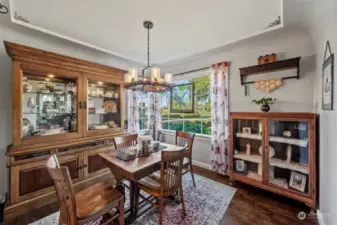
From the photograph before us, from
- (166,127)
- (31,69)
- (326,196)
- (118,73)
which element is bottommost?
(326,196)

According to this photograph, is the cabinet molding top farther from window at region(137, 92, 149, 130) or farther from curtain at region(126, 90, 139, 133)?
window at region(137, 92, 149, 130)

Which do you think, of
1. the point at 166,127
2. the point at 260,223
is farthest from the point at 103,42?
the point at 260,223

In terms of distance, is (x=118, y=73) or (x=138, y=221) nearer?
(x=138, y=221)

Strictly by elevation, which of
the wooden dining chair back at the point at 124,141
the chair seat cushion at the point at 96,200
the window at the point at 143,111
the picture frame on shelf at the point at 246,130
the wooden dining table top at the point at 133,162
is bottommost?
the chair seat cushion at the point at 96,200

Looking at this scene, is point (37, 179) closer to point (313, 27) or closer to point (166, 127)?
point (166, 127)

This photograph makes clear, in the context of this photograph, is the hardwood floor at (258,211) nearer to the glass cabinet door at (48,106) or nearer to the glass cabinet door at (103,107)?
the glass cabinet door at (48,106)

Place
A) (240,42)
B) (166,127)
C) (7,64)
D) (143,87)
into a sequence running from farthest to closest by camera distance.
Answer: (166,127) → (240,42) → (7,64) → (143,87)

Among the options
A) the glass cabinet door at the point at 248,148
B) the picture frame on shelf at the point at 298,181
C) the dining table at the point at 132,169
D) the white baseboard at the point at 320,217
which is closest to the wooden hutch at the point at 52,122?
A: the dining table at the point at 132,169

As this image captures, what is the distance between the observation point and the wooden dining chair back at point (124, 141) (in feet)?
7.72

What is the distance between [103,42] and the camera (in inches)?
99.7

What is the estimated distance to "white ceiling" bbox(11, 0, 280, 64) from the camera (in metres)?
1.61

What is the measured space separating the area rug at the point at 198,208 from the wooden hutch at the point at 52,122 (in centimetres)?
46

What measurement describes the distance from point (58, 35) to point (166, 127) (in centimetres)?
310

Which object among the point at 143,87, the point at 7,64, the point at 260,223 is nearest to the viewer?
the point at 260,223
